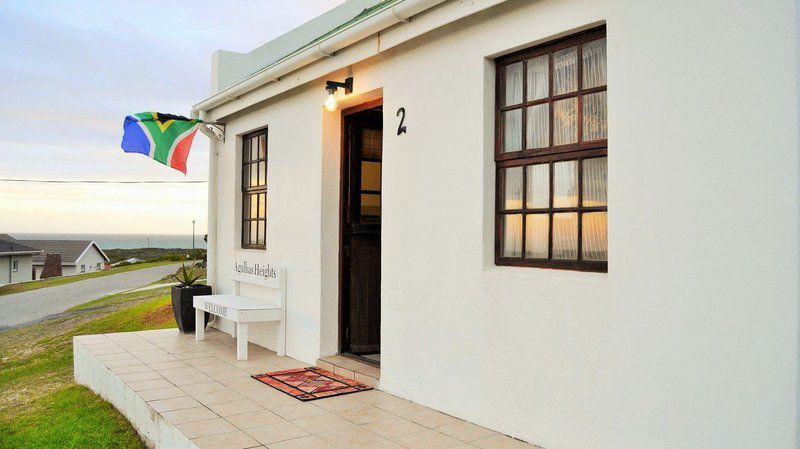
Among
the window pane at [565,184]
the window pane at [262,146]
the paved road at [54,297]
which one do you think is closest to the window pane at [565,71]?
the window pane at [565,184]

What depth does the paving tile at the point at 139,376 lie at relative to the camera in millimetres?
6008

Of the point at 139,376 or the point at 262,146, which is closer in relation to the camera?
the point at 139,376

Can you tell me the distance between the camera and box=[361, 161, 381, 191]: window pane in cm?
678

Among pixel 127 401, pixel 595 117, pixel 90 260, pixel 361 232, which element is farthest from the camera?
pixel 90 260

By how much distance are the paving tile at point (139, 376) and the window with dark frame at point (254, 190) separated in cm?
231

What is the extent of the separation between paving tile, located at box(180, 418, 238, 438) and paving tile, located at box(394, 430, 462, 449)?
1.26 m

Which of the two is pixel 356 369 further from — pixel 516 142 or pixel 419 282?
pixel 516 142

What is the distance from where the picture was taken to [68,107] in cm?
2081

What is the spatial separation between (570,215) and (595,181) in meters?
0.29

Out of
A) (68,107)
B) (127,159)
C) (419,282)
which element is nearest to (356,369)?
(419,282)

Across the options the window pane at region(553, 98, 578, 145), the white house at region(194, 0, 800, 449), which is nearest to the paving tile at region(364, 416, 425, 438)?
the white house at region(194, 0, 800, 449)

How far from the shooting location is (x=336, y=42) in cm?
583

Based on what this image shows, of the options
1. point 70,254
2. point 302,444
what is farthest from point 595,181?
point 70,254

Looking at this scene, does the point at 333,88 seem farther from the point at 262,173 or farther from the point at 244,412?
the point at 244,412
